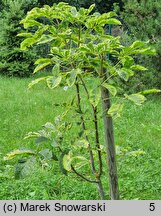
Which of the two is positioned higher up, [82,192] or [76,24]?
[76,24]

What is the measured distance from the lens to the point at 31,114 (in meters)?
7.11

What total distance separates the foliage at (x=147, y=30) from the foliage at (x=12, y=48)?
3828 mm

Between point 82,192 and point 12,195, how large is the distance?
61 cm

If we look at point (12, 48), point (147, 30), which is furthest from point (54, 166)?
point (12, 48)

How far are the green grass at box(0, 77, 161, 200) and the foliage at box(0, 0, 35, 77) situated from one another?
176 centimetres

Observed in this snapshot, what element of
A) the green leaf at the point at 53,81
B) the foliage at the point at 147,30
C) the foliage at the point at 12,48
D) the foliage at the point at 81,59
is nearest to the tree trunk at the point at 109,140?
the foliage at the point at 81,59

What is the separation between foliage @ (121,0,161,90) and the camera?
831 centimetres

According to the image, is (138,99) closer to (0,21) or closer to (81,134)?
(81,134)

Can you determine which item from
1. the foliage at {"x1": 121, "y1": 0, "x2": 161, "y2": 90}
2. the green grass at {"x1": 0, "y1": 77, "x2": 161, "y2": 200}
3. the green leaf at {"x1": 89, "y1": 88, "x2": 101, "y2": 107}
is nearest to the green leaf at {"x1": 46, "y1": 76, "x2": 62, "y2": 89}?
the green leaf at {"x1": 89, "y1": 88, "x2": 101, "y2": 107}

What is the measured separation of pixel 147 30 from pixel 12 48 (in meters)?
4.59

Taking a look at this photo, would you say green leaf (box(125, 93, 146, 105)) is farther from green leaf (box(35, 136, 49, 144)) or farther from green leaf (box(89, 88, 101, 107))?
green leaf (box(35, 136, 49, 144))

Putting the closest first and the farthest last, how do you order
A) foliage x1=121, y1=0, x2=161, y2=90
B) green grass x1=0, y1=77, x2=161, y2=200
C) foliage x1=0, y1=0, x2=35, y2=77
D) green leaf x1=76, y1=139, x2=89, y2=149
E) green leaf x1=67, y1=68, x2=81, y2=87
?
green leaf x1=67, y1=68, x2=81, y2=87 < green leaf x1=76, y1=139, x2=89, y2=149 < green grass x1=0, y1=77, x2=161, y2=200 < foliage x1=121, y1=0, x2=161, y2=90 < foliage x1=0, y1=0, x2=35, y2=77

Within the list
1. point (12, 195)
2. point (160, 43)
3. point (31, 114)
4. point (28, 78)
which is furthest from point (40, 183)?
point (28, 78)

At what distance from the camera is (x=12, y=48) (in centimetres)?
1185
